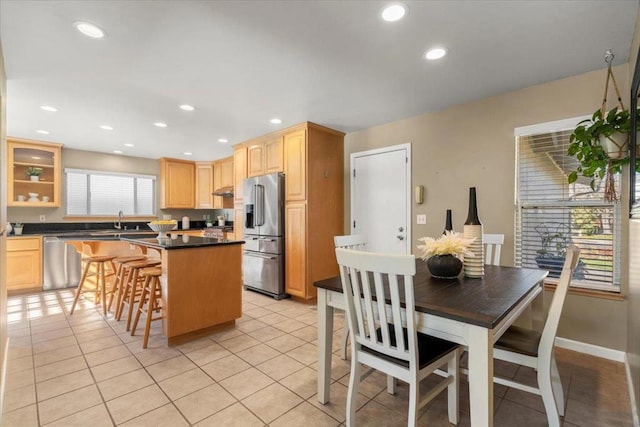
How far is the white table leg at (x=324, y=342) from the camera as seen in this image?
1851mm

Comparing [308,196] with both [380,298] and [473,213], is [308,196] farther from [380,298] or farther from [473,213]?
[380,298]

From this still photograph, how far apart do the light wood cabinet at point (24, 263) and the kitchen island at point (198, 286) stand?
270 centimetres

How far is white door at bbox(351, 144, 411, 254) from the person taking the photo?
12.4 ft

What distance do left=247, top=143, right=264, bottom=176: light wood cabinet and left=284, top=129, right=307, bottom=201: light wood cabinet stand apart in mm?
558

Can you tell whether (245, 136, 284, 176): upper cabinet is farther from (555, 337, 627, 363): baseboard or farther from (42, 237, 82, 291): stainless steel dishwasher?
(555, 337, 627, 363): baseboard

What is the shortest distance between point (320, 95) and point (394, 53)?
3.18 ft

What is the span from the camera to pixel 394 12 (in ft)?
5.92

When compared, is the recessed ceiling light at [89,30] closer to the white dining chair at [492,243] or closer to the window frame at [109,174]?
the white dining chair at [492,243]

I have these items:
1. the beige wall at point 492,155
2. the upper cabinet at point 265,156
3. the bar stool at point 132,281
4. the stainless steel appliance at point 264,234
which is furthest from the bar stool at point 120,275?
the beige wall at point 492,155

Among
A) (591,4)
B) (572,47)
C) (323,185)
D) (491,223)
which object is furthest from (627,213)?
(323,185)

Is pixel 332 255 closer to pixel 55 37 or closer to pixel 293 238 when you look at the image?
pixel 293 238

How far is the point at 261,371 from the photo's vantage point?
7.43 ft

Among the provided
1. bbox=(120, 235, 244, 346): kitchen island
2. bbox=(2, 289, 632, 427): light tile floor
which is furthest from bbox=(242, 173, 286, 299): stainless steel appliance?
bbox=(2, 289, 632, 427): light tile floor

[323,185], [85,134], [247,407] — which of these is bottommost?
[247,407]
